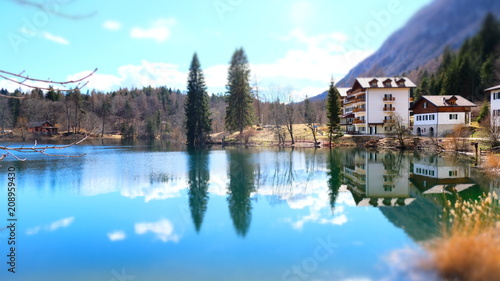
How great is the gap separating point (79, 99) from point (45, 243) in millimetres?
71606

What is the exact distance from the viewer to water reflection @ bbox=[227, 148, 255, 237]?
1317 cm

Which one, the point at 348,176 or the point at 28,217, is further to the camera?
the point at 348,176

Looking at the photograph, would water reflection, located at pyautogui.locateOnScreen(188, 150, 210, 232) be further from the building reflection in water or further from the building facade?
the building facade

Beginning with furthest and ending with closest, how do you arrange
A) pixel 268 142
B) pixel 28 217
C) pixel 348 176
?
pixel 268 142, pixel 348 176, pixel 28 217

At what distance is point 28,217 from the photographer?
13953 mm

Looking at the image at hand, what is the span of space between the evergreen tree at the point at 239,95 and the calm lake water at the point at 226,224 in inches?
1565

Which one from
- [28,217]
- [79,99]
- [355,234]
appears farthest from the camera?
[79,99]

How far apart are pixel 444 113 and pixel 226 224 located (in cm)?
4279

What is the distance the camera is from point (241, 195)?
18000 mm

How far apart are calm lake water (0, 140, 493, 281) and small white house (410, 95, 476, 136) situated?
2418 cm

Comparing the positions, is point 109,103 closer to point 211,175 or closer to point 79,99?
point 79,99

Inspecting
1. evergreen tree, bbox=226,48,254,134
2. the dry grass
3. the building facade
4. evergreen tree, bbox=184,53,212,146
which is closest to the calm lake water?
the dry grass

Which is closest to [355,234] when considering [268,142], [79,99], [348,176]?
[348,176]

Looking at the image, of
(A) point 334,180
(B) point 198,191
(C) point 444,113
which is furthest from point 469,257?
(C) point 444,113
